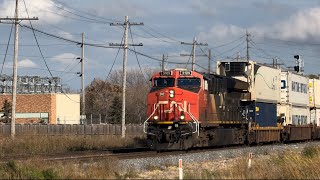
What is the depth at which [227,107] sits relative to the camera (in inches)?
1167

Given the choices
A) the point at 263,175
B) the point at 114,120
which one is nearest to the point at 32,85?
the point at 114,120

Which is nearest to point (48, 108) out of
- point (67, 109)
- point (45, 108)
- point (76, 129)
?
point (45, 108)

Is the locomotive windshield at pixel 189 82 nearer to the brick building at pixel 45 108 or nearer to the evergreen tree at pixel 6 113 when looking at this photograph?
the evergreen tree at pixel 6 113

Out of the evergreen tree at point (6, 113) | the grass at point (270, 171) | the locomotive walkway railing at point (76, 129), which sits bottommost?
the locomotive walkway railing at point (76, 129)

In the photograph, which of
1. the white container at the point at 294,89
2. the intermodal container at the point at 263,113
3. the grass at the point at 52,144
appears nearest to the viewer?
the grass at the point at 52,144

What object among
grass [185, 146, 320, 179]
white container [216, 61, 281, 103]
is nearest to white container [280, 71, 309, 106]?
white container [216, 61, 281, 103]

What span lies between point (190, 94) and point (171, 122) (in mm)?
1754

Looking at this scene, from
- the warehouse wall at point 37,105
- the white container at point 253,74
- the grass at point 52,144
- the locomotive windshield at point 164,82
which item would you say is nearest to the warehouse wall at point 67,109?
the warehouse wall at point 37,105

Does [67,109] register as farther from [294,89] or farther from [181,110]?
[181,110]

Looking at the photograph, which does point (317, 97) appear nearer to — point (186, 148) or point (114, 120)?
point (186, 148)

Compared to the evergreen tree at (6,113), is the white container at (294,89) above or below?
above

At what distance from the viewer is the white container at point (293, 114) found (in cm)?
3791

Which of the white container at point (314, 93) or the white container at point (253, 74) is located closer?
the white container at point (253, 74)

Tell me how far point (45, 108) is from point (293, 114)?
50219mm
